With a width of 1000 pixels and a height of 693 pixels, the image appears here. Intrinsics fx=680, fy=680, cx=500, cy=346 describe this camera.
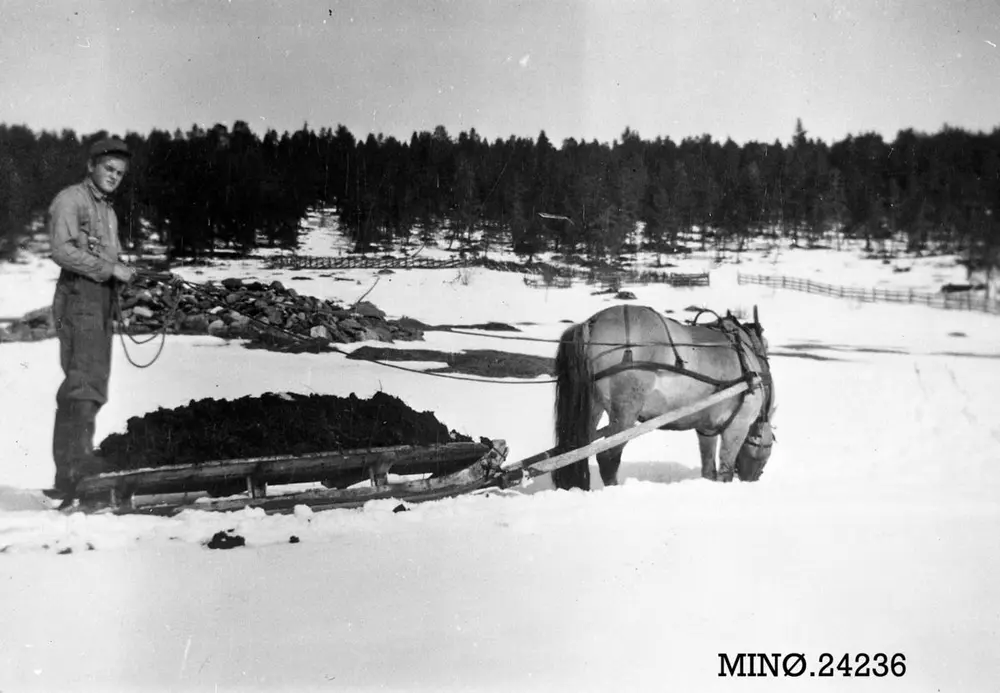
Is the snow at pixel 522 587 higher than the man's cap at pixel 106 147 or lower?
lower

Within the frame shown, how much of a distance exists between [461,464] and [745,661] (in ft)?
8.24

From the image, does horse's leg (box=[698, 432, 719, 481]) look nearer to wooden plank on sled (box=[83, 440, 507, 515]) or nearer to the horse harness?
the horse harness

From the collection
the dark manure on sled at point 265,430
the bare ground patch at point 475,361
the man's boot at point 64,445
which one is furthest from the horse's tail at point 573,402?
the bare ground patch at point 475,361

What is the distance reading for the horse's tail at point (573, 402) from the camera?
5.27 m

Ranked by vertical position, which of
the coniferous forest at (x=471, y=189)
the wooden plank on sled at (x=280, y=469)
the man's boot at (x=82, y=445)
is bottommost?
the wooden plank on sled at (x=280, y=469)

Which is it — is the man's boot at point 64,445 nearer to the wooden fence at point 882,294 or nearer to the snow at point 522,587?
the snow at point 522,587

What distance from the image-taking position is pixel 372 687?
123 inches

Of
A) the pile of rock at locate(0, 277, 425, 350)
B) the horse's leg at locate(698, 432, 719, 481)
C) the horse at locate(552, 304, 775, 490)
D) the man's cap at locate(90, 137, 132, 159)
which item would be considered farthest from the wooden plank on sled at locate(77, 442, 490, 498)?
Result: the pile of rock at locate(0, 277, 425, 350)

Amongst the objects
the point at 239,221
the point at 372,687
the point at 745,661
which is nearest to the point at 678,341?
the point at 745,661

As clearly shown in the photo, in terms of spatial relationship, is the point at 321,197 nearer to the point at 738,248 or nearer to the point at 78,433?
the point at 78,433

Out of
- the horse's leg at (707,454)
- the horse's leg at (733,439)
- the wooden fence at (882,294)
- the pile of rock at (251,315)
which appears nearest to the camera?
the horse's leg at (733,439)

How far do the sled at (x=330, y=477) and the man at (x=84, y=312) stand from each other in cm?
28

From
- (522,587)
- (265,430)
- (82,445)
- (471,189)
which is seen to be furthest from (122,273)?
(471,189)

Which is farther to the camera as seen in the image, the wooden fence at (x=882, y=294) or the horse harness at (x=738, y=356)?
the wooden fence at (x=882, y=294)
